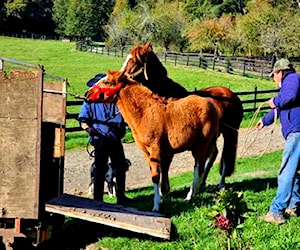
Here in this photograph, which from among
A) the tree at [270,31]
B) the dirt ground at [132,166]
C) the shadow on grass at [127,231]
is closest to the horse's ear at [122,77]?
the shadow on grass at [127,231]

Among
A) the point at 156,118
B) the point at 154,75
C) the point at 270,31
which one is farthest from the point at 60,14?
the point at 156,118

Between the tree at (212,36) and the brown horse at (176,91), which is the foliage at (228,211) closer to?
the brown horse at (176,91)

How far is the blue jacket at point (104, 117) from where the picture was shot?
23.5ft

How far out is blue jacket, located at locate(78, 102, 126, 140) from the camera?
23.5 feet

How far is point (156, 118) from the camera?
6848mm

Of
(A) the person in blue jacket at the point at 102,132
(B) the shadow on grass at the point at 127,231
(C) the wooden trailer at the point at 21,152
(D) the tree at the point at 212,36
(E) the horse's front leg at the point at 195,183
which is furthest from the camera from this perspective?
(D) the tree at the point at 212,36

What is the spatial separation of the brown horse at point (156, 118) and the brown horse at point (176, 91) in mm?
418

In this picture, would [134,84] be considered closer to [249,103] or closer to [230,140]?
[230,140]

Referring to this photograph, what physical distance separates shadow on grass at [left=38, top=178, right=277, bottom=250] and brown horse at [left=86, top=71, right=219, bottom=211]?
1.51ft

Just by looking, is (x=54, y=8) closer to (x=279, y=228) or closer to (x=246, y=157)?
(x=246, y=157)

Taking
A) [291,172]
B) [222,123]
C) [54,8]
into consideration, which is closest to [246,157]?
[222,123]

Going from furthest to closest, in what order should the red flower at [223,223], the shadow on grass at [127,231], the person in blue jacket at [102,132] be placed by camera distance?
the person in blue jacket at [102,132] → the shadow on grass at [127,231] → the red flower at [223,223]

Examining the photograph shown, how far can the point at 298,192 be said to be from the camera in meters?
6.51

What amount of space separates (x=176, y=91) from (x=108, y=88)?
127 centimetres
